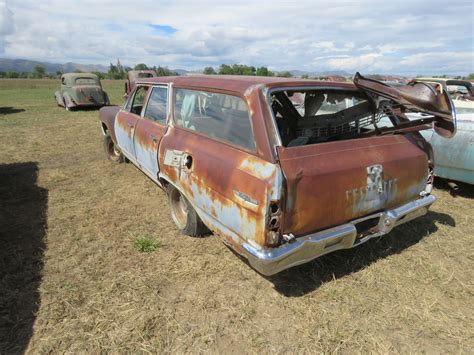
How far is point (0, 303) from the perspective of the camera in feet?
8.45

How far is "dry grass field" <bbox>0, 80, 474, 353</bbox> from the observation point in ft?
7.61

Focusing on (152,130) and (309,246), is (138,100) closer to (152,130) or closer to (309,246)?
(152,130)

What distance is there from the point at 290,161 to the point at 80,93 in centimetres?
1408

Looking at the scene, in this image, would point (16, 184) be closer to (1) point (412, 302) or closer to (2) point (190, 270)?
(2) point (190, 270)

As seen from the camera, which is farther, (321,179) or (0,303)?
(0,303)

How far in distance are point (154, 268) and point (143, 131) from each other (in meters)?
1.68

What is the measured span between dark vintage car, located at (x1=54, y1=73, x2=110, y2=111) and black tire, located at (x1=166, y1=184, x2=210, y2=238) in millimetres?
12357

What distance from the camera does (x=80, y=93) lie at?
14.0 metres

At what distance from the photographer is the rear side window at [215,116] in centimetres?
260

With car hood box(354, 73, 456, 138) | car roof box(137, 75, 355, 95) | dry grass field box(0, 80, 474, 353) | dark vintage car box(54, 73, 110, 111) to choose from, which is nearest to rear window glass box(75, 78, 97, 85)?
dark vintage car box(54, 73, 110, 111)

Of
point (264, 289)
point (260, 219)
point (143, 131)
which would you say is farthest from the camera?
point (143, 131)

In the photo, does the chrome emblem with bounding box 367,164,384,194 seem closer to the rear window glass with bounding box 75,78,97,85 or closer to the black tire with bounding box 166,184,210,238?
the black tire with bounding box 166,184,210,238

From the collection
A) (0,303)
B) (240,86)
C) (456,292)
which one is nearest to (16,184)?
(0,303)

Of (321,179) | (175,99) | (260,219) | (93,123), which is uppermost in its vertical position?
(175,99)
